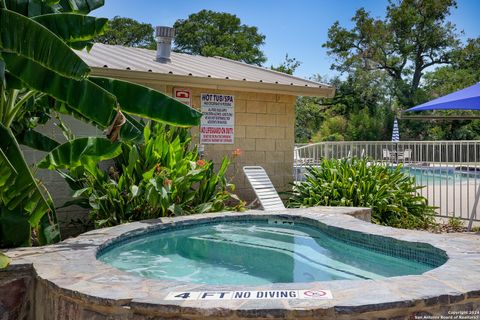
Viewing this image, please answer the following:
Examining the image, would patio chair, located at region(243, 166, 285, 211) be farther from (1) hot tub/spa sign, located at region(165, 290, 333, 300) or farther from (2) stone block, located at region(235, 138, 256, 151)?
(1) hot tub/spa sign, located at region(165, 290, 333, 300)

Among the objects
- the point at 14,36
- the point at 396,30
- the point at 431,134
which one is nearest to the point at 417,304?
the point at 14,36

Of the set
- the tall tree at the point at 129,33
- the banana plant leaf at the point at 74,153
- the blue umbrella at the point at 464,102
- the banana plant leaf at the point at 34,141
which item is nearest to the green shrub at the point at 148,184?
the banana plant leaf at the point at 34,141

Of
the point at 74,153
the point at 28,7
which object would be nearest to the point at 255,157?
the point at 74,153

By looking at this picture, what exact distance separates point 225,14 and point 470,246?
42.1 meters

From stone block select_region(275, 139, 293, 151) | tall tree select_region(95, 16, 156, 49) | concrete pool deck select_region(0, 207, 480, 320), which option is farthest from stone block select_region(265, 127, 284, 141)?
tall tree select_region(95, 16, 156, 49)

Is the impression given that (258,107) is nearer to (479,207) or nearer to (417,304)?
(479,207)

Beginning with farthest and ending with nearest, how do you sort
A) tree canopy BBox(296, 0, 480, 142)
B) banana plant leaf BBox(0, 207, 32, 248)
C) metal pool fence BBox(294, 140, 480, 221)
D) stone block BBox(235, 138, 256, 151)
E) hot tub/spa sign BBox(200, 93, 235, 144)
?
tree canopy BBox(296, 0, 480, 142) → stone block BBox(235, 138, 256, 151) → hot tub/spa sign BBox(200, 93, 235, 144) → metal pool fence BBox(294, 140, 480, 221) → banana plant leaf BBox(0, 207, 32, 248)

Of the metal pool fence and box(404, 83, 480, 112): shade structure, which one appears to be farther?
the metal pool fence

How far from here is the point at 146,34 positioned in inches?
1775

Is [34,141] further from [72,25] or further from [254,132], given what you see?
[254,132]

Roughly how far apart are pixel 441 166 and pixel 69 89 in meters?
8.62

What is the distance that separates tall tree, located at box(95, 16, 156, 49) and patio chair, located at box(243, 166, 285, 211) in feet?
115

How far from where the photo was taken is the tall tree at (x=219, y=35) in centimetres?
4331

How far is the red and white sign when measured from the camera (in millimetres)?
10219
